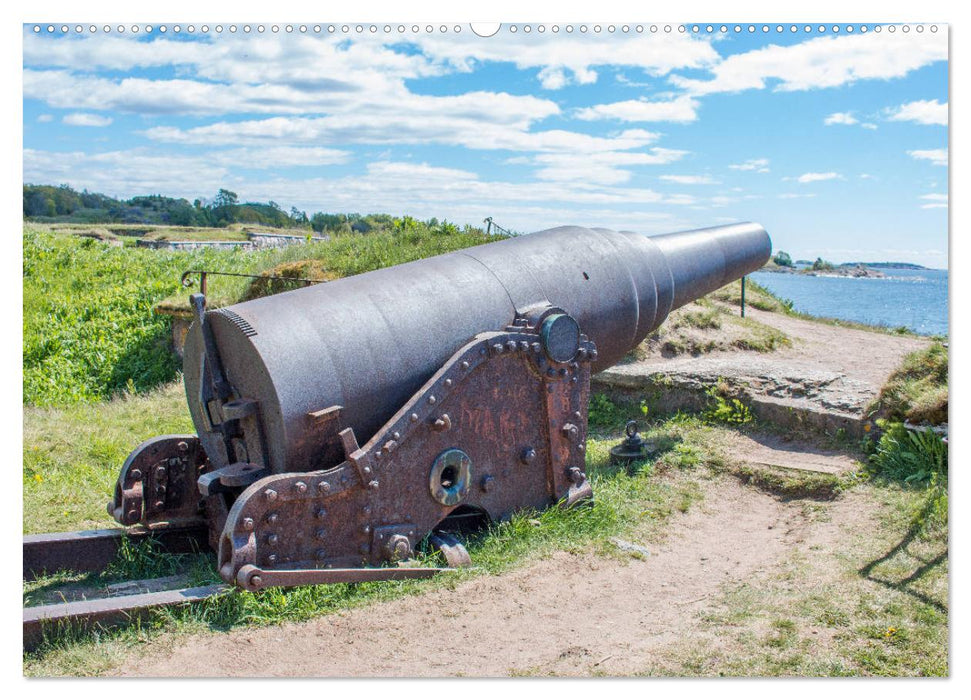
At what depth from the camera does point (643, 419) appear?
8367 millimetres

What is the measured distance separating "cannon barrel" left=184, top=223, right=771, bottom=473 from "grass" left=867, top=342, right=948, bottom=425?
196cm

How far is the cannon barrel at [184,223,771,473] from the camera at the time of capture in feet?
14.6

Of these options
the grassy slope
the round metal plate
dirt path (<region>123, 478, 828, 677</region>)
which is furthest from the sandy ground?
the round metal plate

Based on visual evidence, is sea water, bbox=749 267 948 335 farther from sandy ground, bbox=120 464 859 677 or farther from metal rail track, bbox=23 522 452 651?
metal rail track, bbox=23 522 452 651

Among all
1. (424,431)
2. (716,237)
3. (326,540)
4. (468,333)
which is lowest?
(326,540)

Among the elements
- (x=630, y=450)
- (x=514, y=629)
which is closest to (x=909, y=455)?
(x=630, y=450)

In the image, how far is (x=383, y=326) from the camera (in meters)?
4.79

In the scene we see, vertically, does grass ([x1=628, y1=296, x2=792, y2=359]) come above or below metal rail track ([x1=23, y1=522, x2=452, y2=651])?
above

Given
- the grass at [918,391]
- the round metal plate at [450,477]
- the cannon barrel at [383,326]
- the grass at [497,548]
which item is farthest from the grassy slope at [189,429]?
the cannon barrel at [383,326]

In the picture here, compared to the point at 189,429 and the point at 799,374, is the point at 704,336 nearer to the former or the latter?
the point at 799,374

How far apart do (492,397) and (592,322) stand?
42.5 inches

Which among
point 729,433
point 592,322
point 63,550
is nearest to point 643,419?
point 729,433

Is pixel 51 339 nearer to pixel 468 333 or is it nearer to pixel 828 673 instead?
pixel 468 333

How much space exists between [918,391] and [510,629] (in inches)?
151
